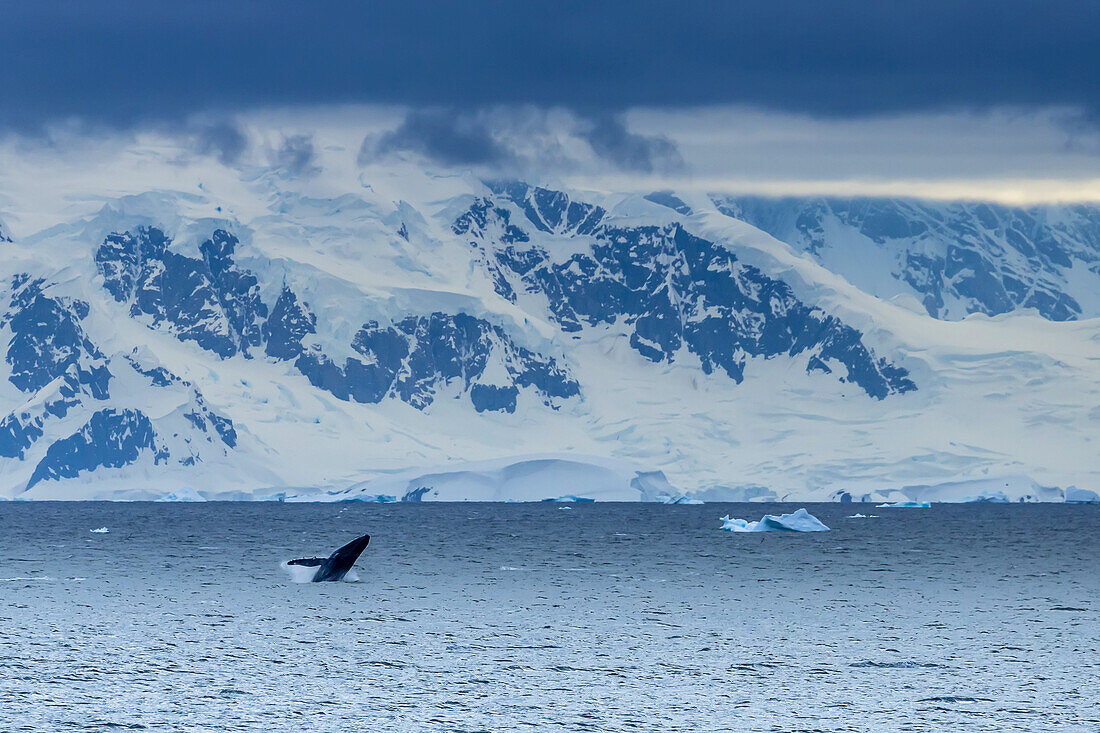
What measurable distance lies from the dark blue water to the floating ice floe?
52.8 metres

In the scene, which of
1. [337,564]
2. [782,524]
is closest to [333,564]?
[337,564]

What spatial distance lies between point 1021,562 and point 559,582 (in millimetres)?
35799

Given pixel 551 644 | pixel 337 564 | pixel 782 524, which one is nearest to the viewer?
pixel 551 644

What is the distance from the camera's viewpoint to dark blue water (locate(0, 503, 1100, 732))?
109ft

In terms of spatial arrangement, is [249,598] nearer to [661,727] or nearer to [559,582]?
[559,582]

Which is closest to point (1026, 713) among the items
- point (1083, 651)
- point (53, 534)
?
point (1083, 651)

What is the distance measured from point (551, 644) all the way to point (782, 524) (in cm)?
10987

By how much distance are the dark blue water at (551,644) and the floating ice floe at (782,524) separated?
173 ft

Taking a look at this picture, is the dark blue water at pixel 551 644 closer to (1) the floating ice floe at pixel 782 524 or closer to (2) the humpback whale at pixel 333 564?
(2) the humpback whale at pixel 333 564

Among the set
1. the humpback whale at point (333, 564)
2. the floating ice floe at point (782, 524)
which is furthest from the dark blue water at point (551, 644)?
the floating ice floe at point (782, 524)

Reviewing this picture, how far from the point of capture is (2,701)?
3397 cm

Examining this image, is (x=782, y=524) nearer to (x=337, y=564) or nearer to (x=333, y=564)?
(x=337, y=564)

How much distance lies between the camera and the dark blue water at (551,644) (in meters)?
33.3

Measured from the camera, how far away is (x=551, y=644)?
1857 inches
